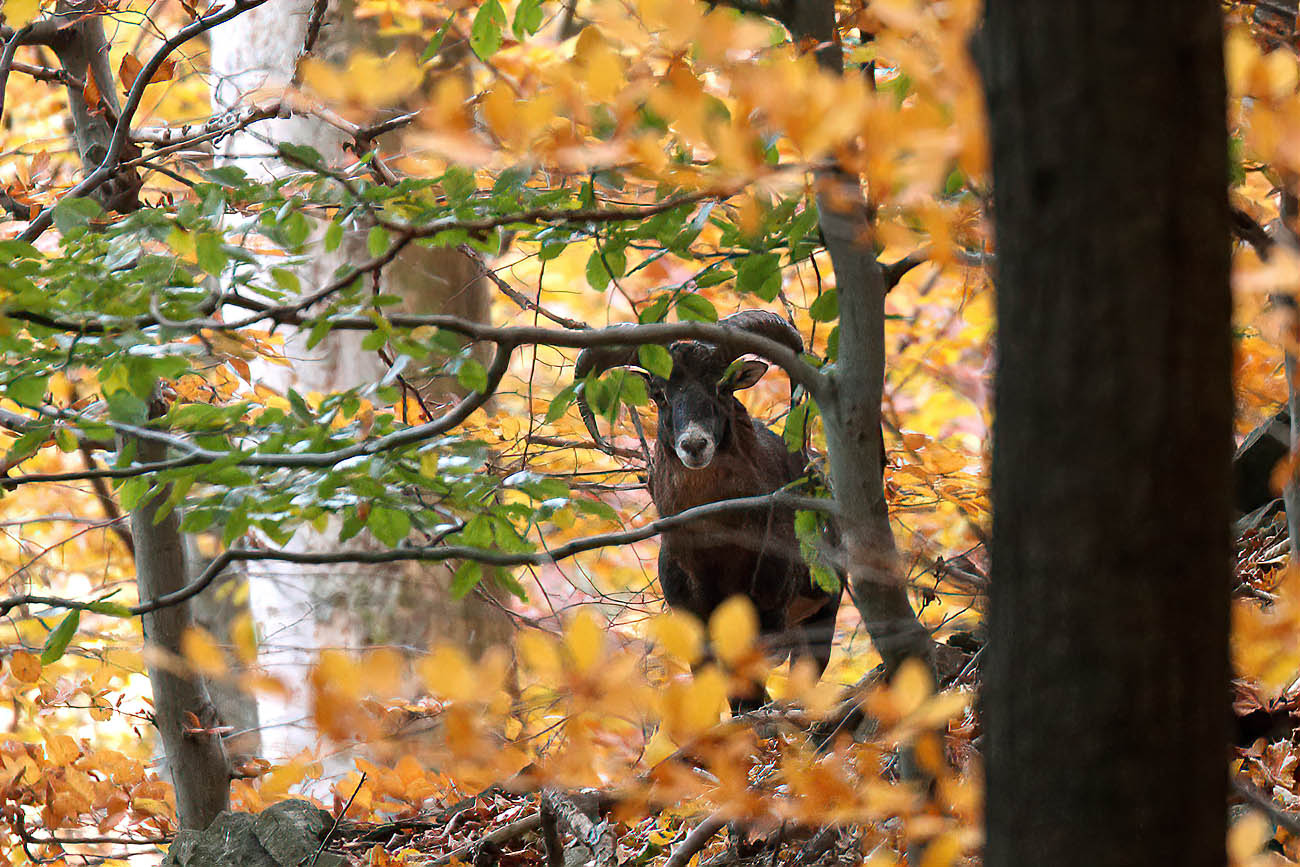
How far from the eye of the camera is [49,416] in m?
2.91

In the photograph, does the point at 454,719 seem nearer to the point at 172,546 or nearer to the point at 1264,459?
the point at 172,546

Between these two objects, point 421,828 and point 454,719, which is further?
point 421,828

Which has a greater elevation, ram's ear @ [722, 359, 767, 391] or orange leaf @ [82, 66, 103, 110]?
orange leaf @ [82, 66, 103, 110]

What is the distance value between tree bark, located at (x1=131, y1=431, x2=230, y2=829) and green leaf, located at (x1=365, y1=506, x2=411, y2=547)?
8.41 feet

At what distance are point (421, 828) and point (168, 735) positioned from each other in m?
1.25

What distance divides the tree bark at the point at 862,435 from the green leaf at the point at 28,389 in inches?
70.2

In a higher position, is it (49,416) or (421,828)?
(49,416)

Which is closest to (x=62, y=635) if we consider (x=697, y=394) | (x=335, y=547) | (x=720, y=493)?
(x=697, y=394)

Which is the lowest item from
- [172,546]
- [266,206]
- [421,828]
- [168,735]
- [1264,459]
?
[421,828]

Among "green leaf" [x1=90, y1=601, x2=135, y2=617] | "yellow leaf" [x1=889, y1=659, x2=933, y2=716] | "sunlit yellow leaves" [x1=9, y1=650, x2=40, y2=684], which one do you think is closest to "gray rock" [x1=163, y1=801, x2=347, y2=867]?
"sunlit yellow leaves" [x1=9, y1=650, x2=40, y2=684]

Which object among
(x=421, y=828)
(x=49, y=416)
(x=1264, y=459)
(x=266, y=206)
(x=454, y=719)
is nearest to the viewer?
(x=454, y=719)

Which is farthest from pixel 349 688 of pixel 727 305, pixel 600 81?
pixel 727 305

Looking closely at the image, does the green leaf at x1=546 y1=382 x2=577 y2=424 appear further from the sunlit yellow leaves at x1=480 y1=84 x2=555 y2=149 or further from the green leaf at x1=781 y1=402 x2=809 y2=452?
the sunlit yellow leaves at x1=480 y1=84 x2=555 y2=149

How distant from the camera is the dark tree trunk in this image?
1.11m
